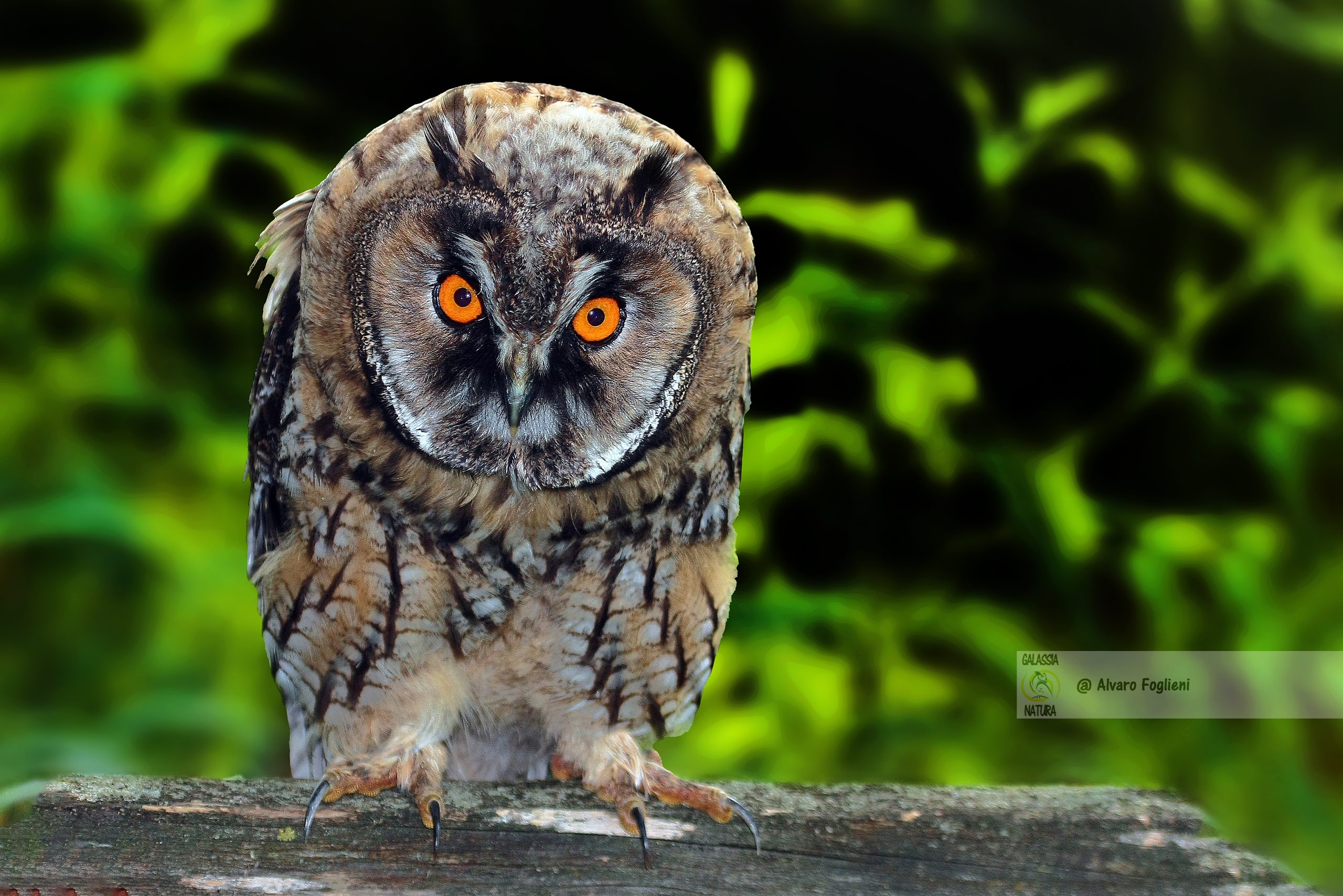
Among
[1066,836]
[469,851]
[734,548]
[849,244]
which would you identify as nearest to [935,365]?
[849,244]

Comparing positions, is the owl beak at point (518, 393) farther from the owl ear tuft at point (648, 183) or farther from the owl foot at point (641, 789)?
the owl foot at point (641, 789)

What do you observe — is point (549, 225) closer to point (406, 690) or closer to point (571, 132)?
point (571, 132)

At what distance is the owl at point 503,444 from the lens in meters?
1.05

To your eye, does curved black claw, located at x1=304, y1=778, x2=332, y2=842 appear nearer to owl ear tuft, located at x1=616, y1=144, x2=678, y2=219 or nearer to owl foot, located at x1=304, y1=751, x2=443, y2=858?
owl foot, located at x1=304, y1=751, x2=443, y2=858

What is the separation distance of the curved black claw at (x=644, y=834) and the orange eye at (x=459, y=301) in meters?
0.49

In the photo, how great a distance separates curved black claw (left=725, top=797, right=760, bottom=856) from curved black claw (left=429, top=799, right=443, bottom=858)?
262 mm

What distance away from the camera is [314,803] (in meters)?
0.99

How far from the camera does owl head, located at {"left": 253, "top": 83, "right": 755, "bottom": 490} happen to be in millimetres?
1032

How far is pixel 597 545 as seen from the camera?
1.24 m

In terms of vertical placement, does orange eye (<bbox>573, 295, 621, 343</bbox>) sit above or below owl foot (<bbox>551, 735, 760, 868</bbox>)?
above

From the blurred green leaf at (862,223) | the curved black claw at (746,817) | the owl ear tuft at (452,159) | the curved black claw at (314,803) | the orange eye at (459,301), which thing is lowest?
the curved black claw at (314,803)

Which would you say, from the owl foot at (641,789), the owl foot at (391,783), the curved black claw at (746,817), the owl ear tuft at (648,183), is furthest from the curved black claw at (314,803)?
the owl ear tuft at (648,183)

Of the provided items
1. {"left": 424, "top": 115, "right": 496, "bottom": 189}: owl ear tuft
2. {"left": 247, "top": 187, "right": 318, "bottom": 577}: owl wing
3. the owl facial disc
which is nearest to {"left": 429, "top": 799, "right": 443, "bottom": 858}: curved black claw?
the owl facial disc

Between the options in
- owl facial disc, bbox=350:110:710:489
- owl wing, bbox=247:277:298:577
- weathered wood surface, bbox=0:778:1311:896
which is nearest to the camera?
weathered wood surface, bbox=0:778:1311:896
